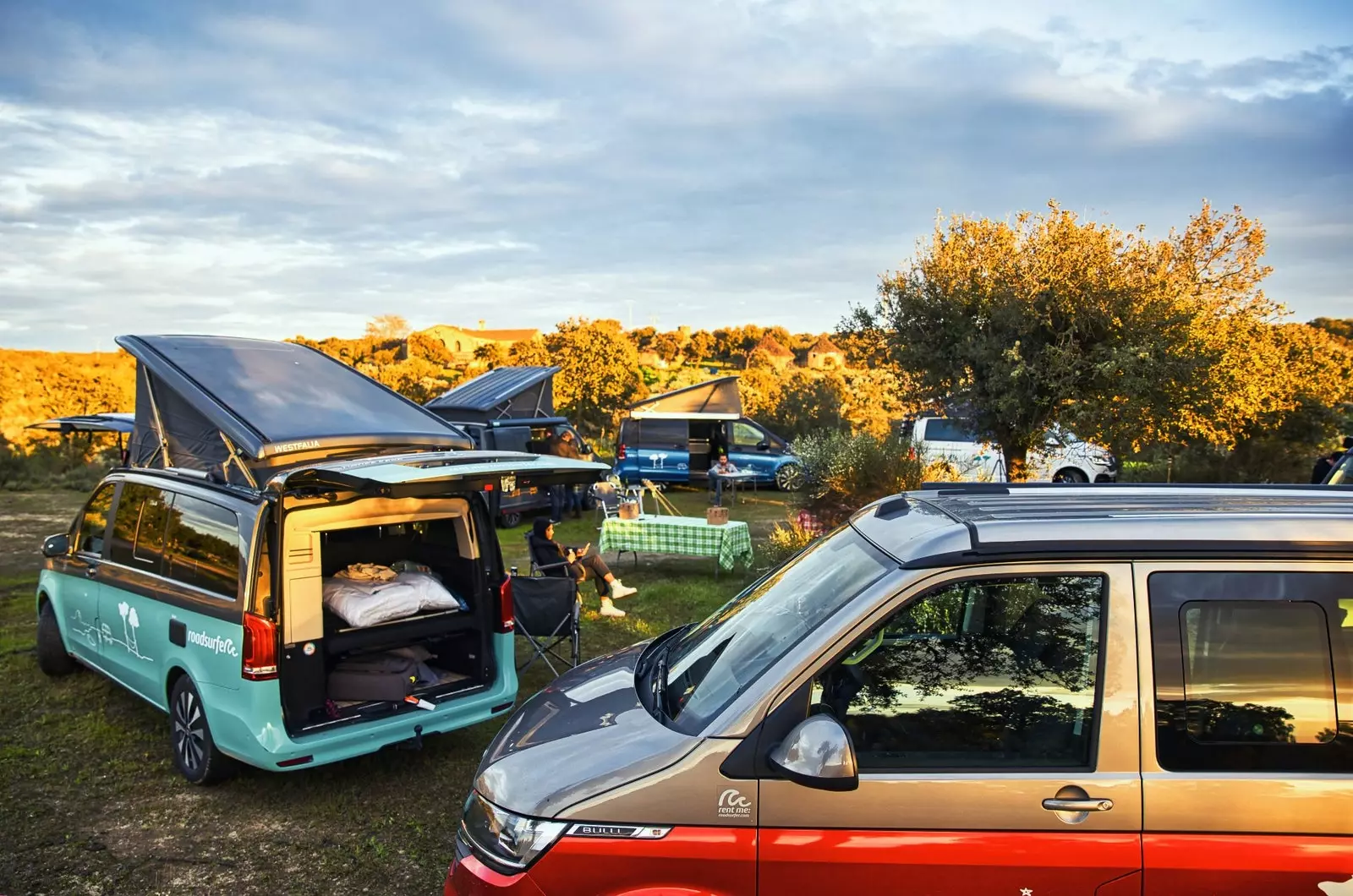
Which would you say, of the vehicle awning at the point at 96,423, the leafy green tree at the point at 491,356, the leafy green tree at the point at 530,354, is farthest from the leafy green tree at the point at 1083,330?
the leafy green tree at the point at 491,356

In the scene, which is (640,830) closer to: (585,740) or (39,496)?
(585,740)

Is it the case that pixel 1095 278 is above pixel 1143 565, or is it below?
above

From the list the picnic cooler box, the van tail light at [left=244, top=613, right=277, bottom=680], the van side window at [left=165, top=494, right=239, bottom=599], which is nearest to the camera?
the van tail light at [left=244, top=613, right=277, bottom=680]

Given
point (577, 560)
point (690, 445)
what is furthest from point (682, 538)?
point (690, 445)

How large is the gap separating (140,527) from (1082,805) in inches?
229

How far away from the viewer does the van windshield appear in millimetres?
2787

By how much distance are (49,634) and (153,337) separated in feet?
9.67

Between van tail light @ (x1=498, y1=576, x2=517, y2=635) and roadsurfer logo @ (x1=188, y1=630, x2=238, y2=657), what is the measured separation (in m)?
1.58

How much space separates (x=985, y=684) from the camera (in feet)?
8.79

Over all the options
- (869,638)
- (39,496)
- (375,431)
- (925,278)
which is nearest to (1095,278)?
(925,278)

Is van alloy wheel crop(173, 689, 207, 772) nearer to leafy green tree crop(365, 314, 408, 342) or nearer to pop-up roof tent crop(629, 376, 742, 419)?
pop-up roof tent crop(629, 376, 742, 419)

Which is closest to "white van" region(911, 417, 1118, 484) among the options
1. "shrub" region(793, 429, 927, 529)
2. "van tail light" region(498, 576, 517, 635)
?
"shrub" region(793, 429, 927, 529)

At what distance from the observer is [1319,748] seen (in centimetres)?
243

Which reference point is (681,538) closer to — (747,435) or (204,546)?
(204,546)
